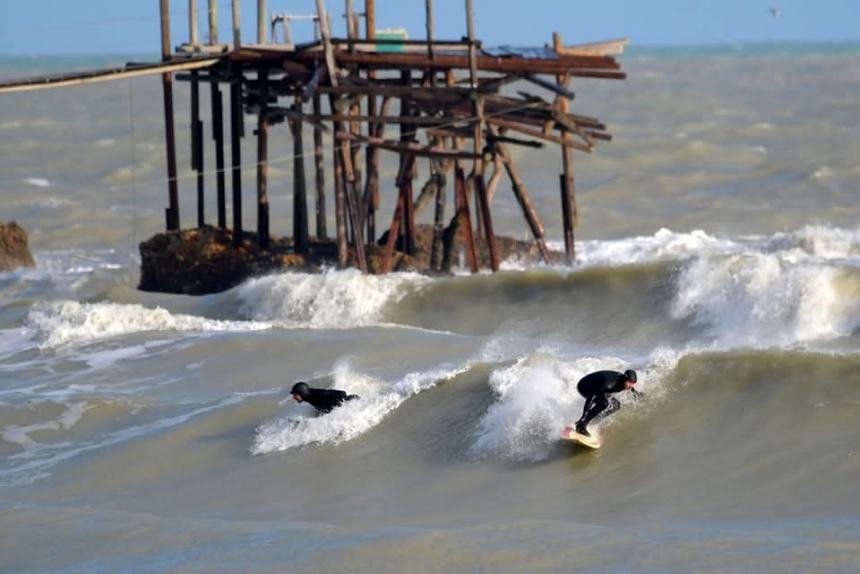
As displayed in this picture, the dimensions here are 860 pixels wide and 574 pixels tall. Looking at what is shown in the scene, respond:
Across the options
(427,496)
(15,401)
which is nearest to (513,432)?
(427,496)

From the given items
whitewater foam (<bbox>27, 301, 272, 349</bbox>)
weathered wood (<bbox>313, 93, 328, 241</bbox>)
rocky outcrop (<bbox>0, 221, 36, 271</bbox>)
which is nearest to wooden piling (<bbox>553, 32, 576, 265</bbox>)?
weathered wood (<bbox>313, 93, 328, 241</bbox>)

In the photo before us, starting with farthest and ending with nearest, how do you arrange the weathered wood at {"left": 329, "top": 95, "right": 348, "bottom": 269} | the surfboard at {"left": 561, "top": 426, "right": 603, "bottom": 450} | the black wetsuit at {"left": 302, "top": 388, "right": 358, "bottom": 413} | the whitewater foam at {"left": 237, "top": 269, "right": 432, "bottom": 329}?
the weathered wood at {"left": 329, "top": 95, "right": 348, "bottom": 269} → the whitewater foam at {"left": 237, "top": 269, "right": 432, "bottom": 329} → the black wetsuit at {"left": 302, "top": 388, "right": 358, "bottom": 413} → the surfboard at {"left": 561, "top": 426, "right": 603, "bottom": 450}

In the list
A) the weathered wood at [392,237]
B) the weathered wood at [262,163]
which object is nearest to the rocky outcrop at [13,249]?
the weathered wood at [262,163]

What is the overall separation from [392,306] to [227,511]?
7955 mm

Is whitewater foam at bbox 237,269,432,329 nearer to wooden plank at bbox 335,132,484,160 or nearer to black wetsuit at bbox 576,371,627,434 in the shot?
wooden plank at bbox 335,132,484,160

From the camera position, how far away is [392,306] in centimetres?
1955

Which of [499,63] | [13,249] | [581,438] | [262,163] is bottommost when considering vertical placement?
[13,249]

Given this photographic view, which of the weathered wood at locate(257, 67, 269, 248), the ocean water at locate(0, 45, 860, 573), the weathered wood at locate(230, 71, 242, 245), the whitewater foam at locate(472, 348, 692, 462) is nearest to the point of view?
the ocean water at locate(0, 45, 860, 573)

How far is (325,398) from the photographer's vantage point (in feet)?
43.6

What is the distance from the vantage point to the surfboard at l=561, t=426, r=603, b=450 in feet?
38.7

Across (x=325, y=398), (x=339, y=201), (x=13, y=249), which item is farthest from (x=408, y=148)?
(x=13, y=249)

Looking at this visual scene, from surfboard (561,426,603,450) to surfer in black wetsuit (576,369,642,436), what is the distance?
38 millimetres

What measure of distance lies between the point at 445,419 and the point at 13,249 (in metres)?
13.8

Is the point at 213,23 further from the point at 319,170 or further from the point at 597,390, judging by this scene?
the point at 597,390
